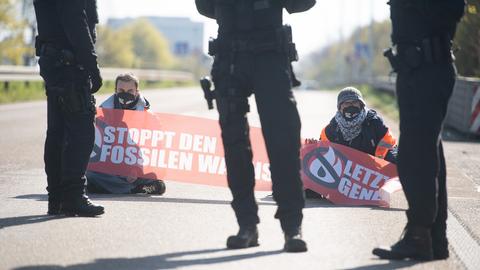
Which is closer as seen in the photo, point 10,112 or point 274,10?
point 274,10

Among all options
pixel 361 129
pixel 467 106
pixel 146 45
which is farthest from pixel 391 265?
pixel 146 45

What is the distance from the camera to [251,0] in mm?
5461

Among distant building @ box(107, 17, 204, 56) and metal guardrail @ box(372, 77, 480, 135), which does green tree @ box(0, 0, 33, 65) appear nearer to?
metal guardrail @ box(372, 77, 480, 135)

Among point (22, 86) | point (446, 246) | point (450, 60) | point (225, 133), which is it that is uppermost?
point (450, 60)

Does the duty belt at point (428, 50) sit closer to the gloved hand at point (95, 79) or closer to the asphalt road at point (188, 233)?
the asphalt road at point (188, 233)

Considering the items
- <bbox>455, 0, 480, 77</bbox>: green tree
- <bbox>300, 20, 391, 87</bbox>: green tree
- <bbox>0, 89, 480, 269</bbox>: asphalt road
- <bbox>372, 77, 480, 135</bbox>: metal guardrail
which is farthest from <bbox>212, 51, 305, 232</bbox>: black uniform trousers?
<bbox>300, 20, 391, 87</bbox>: green tree

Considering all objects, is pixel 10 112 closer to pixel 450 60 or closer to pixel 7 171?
pixel 7 171

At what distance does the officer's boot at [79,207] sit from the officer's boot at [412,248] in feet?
7.14

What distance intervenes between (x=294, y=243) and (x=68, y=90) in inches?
78.6

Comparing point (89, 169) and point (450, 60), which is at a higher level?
point (450, 60)

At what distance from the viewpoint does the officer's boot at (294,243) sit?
5.41 metres

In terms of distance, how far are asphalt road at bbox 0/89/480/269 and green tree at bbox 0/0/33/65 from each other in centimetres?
3959

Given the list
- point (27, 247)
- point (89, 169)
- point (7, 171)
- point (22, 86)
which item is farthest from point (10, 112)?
point (27, 247)

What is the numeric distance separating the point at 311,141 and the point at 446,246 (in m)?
3.00
